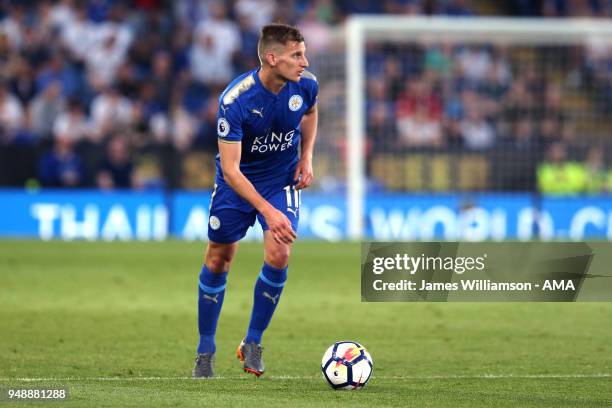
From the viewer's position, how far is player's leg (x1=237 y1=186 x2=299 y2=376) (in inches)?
281

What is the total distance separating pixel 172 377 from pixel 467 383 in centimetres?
166

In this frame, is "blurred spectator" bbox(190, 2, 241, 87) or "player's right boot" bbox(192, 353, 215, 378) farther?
"blurred spectator" bbox(190, 2, 241, 87)

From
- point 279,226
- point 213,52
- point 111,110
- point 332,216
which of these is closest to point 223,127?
point 279,226

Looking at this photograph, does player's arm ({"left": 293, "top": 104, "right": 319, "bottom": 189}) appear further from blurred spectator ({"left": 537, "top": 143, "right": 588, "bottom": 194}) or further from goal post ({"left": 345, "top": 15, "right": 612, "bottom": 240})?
blurred spectator ({"left": 537, "top": 143, "right": 588, "bottom": 194})

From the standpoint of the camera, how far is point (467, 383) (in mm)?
6832

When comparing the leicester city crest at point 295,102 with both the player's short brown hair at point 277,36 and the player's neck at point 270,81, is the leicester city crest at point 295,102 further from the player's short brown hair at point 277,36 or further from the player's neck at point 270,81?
the player's short brown hair at point 277,36

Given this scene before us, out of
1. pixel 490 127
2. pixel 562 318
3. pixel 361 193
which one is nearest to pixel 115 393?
pixel 562 318

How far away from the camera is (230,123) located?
686 cm

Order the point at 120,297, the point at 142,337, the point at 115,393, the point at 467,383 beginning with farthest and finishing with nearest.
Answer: the point at 120,297 → the point at 142,337 → the point at 467,383 → the point at 115,393

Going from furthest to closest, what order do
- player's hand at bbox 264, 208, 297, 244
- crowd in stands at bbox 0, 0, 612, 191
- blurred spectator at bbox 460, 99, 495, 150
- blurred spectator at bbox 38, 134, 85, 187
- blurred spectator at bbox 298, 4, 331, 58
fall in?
blurred spectator at bbox 460, 99, 495, 150 < blurred spectator at bbox 298, 4, 331, 58 < crowd in stands at bbox 0, 0, 612, 191 < blurred spectator at bbox 38, 134, 85, 187 < player's hand at bbox 264, 208, 297, 244

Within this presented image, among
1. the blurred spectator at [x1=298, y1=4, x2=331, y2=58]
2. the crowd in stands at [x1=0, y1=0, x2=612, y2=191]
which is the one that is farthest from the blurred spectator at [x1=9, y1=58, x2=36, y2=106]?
the blurred spectator at [x1=298, y1=4, x2=331, y2=58]

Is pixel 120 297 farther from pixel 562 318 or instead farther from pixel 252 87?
pixel 252 87

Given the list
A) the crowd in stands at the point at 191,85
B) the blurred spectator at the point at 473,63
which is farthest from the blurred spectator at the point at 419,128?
the blurred spectator at the point at 473,63

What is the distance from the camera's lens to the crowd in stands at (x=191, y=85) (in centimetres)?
1848
